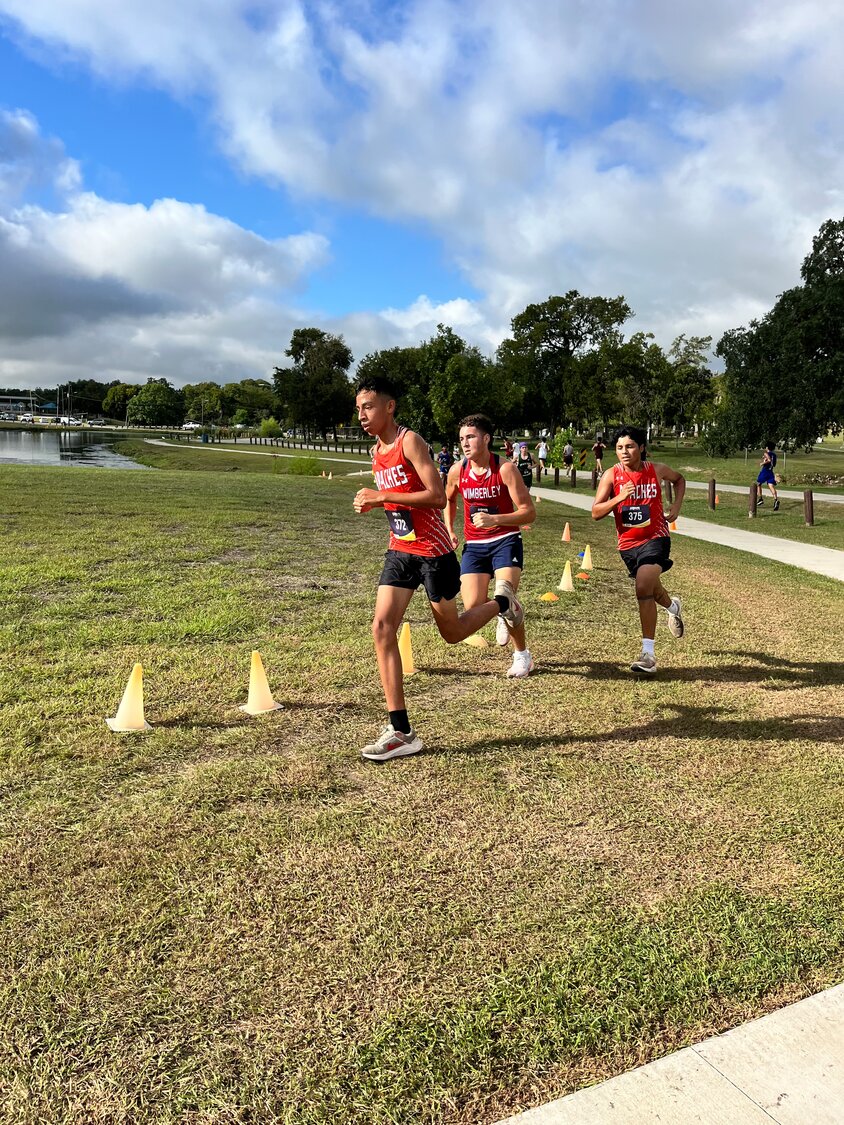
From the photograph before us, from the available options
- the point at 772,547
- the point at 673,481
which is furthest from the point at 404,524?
the point at 772,547

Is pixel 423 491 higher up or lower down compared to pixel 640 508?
higher up

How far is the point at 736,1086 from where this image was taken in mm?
2090

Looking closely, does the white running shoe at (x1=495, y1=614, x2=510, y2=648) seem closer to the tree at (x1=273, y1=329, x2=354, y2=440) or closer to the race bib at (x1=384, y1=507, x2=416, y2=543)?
the race bib at (x1=384, y1=507, x2=416, y2=543)

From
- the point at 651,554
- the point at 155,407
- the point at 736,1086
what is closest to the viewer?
the point at 736,1086

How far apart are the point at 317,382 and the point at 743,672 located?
69.9m

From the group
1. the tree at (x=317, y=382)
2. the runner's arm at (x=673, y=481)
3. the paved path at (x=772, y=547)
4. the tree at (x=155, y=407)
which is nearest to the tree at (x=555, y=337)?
the tree at (x=317, y=382)

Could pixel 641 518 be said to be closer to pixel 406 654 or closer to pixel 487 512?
pixel 487 512

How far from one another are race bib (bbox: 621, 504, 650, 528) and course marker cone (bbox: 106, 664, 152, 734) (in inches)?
154

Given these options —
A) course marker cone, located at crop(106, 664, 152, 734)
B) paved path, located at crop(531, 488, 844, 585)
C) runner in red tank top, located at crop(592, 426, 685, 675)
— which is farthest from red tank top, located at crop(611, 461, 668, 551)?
paved path, located at crop(531, 488, 844, 585)

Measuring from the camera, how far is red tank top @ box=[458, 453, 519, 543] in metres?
5.82

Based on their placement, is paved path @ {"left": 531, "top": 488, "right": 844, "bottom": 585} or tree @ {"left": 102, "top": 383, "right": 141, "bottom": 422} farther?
tree @ {"left": 102, "top": 383, "right": 141, "bottom": 422}

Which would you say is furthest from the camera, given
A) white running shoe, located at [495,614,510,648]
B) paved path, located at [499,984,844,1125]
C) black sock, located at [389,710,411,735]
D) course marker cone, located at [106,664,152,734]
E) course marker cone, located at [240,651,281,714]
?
white running shoe, located at [495,614,510,648]

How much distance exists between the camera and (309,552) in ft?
35.5

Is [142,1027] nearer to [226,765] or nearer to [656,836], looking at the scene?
[226,765]
